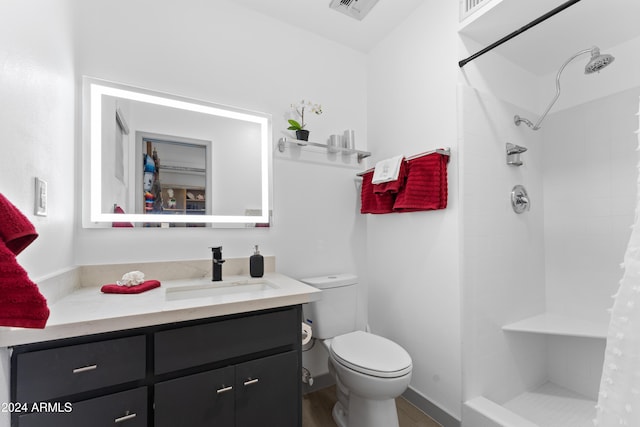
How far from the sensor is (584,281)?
1.90 m

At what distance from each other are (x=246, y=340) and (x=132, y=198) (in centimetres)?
98

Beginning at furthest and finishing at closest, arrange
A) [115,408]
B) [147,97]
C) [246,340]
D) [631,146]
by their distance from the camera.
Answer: [631,146], [147,97], [246,340], [115,408]

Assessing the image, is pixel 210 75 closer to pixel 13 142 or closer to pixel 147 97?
pixel 147 97

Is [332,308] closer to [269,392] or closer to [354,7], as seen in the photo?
[269,392]

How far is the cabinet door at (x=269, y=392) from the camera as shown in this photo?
113 centimetres

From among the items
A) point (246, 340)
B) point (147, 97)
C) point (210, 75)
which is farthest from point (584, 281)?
point (147, 97)

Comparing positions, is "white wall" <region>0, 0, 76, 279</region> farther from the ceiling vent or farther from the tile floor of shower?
the tile floor of shower

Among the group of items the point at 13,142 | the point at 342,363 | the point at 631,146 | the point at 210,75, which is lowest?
the point at 342,363

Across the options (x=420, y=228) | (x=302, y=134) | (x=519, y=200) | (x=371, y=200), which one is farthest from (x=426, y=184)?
(x=302, y=134)

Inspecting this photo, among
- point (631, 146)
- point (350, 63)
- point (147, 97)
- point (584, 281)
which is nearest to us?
point (147, 97)

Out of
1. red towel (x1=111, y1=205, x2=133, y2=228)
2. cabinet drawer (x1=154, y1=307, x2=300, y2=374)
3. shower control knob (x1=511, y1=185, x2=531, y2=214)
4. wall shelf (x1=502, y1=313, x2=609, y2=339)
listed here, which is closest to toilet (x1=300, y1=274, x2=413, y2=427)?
cabinet drawer (x1=154, y1=307, x2=300, y2=374)

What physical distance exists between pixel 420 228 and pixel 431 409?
3.48 ft

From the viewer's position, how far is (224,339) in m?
1.10

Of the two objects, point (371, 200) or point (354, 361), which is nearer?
point (354, 361)
